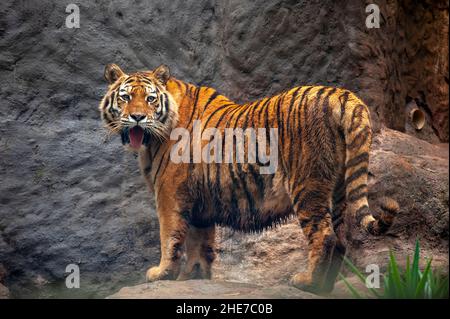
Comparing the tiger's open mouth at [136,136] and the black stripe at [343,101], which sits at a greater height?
the black stripe at [343,101]

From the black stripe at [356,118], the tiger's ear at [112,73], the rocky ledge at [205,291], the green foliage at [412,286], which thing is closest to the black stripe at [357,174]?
the black stripe at [356,118]

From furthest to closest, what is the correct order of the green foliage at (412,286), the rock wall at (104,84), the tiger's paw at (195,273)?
the rock wall at (104,84), the tiger's paw at (195,273), the green foliage at (412,286)

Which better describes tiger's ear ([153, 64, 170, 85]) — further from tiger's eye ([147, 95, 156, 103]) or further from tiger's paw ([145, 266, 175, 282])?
tiger's paw ([145, 266, 175, 282])

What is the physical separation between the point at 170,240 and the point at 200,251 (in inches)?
13.9

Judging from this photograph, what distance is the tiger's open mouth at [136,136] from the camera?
538 centimetres

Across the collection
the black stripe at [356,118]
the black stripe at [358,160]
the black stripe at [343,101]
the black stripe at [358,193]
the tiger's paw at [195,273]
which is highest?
the black stripe at [343,101]

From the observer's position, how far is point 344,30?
6094 millimetres

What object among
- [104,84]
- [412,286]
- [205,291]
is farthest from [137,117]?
[412,286]

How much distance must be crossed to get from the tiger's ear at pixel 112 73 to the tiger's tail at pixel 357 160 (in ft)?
6.26

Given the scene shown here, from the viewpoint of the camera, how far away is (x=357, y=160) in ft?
15.5

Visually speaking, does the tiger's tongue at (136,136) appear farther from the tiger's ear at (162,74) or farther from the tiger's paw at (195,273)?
the tiger's paw at (195,273)

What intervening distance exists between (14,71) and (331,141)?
289 centimetres

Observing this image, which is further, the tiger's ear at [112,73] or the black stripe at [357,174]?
the tiger's ear at [112,73]
